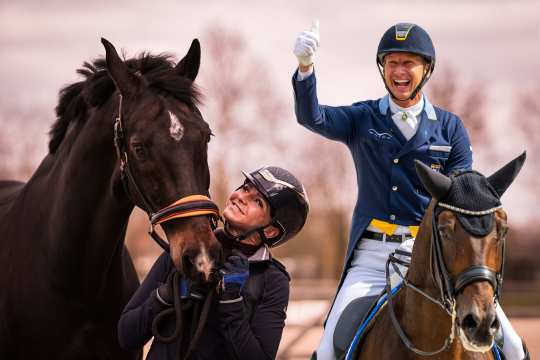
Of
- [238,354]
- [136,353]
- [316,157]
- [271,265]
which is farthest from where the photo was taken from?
[316,157]

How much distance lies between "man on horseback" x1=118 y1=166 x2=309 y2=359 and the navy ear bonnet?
94cm

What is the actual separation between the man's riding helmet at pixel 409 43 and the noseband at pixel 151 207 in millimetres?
1373

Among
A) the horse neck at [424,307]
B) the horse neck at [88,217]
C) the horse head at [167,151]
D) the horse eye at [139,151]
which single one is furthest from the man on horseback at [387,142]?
the horse neck at [88,217]

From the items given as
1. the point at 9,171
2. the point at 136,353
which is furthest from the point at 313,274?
the point at 136,353

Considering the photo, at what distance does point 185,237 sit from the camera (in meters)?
4.07

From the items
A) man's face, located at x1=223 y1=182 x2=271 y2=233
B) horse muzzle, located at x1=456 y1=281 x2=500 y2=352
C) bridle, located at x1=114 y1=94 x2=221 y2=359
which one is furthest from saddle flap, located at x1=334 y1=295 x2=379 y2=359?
horse muzzle, located at x1=456 y1=281 x2=500 y2=352

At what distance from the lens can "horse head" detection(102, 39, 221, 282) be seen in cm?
405

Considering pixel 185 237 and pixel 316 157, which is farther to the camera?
pixel 316 157

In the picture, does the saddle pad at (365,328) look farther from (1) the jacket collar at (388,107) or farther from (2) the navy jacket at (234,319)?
(1) the jacket collar at (388,107)

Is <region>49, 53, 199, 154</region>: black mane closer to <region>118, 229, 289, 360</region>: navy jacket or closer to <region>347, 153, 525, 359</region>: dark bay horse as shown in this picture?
<region>118, 229, 289, 360</region>: navy jacket

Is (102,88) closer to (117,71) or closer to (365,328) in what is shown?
(117,71)

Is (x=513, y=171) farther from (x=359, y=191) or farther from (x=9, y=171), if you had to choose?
(x=9, y=171)

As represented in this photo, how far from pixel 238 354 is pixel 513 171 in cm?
153

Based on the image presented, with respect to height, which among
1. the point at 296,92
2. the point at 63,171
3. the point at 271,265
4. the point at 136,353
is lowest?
the point at 136,353
